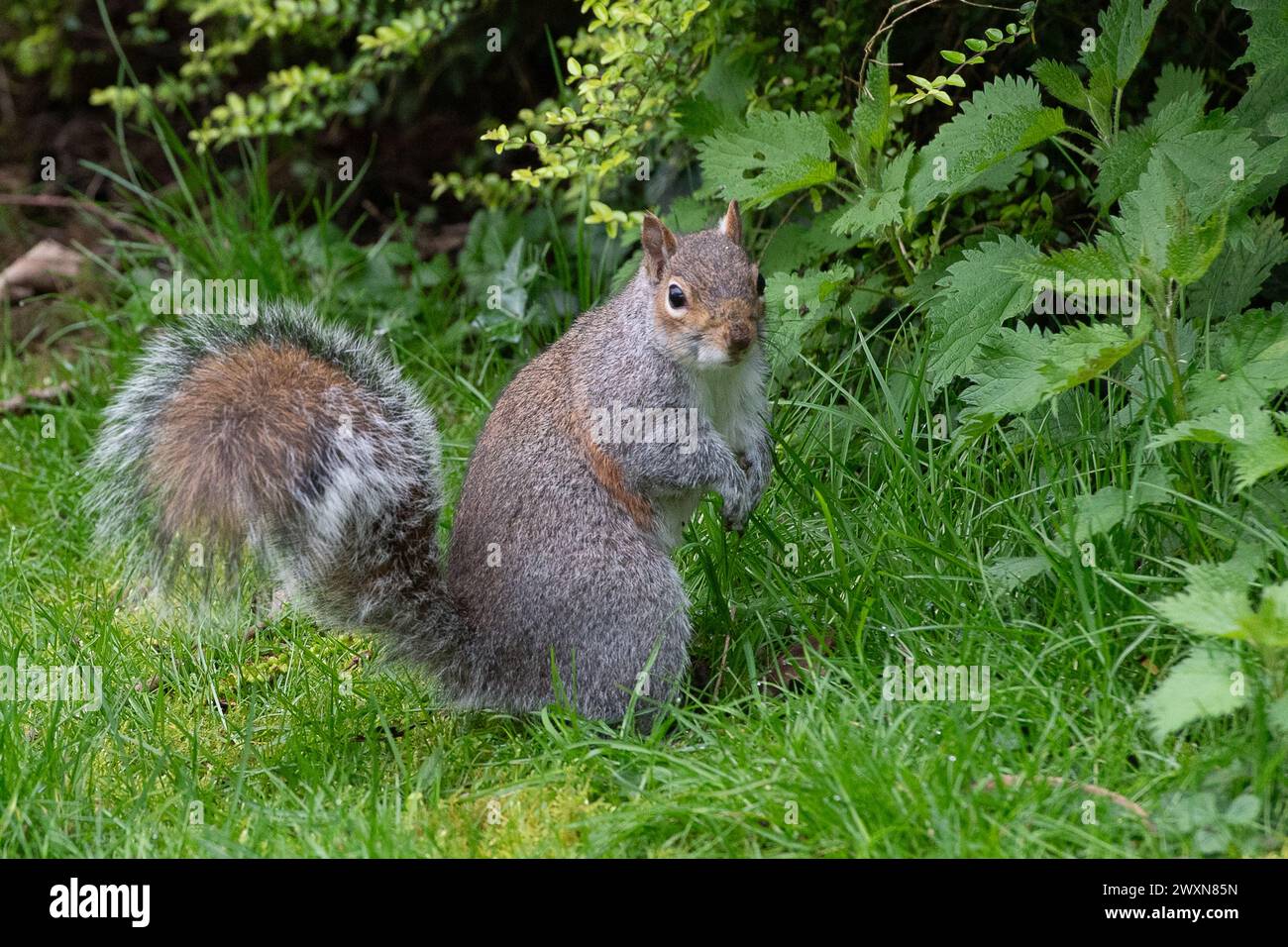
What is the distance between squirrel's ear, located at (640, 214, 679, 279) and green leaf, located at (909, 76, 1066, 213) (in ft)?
1.90

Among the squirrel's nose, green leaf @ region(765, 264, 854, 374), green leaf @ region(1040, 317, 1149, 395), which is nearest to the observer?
green leaf @ region(1040, 317, 1149, 395)

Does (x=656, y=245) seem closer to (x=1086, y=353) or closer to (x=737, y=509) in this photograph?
(x=737, y=509)

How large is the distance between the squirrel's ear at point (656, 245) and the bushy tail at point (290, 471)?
0.55 m

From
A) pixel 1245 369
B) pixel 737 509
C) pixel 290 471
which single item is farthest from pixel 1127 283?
pixel 290 471

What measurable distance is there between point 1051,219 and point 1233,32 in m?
0.74

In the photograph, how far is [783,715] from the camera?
268 cm

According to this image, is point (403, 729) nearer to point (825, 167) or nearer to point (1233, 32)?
point (825, 167)

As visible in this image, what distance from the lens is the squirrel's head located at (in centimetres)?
279

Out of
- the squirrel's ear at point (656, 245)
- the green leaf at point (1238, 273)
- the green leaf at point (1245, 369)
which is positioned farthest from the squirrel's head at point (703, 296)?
the green leaf at point (1238, 273)

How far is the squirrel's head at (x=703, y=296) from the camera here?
2.79m

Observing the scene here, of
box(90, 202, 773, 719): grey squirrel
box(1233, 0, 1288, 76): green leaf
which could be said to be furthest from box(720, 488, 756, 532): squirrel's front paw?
box(1233, 0, 1288, 76): green leaf

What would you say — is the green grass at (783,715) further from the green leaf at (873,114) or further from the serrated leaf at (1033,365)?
the green leaf at (873,114)

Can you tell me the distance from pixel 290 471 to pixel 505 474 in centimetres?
54

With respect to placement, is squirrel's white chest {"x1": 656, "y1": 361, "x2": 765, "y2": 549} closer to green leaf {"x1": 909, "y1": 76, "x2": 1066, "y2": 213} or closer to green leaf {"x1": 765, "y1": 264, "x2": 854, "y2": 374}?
green leaf {"x1": 765, "y1": 264, "x2": 854, "y2": 374}
